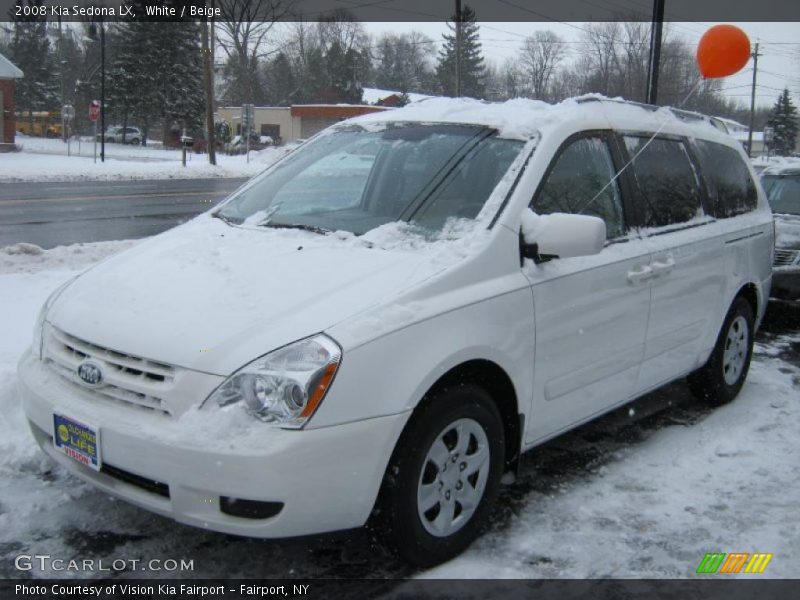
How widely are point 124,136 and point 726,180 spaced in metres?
59.3

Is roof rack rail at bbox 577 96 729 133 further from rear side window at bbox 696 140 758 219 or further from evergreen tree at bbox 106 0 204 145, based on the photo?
evergreen tree at bbox 106 0 204 145

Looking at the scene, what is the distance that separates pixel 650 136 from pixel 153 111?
57562 millimetres

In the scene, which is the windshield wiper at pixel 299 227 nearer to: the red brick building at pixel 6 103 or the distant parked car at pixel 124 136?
the red brick building at pixel 6 103

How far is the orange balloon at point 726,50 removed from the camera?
180 inches

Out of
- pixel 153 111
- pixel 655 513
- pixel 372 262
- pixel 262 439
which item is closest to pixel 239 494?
pixel 262 439

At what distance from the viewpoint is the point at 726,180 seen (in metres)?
5.23

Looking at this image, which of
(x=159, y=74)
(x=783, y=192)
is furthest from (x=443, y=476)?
(x=159, y=74)

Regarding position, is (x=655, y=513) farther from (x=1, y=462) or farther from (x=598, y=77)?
(x=598, y=77)

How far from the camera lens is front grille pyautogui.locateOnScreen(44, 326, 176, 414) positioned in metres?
2.76

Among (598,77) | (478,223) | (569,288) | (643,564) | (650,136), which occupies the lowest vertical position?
(643,564)

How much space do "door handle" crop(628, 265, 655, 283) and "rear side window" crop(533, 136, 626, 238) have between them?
0.21 meters

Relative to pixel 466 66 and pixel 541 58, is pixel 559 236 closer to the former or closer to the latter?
pixel 541 58

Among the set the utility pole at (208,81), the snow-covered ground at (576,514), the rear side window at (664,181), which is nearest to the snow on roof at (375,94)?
the utility pole at (208,81)

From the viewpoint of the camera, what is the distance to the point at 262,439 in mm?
2609
